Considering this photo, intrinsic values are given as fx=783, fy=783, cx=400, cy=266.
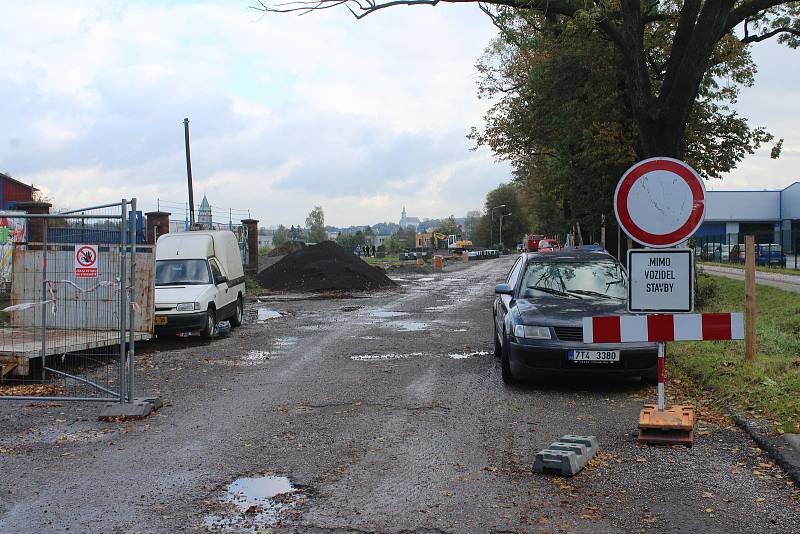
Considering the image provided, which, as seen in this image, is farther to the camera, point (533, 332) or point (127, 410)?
point (533, 332)

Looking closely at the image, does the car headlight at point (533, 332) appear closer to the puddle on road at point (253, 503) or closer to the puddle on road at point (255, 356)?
the puddle on road at point (253, 503)

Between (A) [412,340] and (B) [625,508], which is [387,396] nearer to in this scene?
(B) [625,508]

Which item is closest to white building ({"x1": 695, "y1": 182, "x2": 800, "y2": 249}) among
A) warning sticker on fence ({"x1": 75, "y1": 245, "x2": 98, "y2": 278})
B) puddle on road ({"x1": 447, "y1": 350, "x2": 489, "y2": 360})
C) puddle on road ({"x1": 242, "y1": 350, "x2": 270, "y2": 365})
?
puddle on road ({"x1": 447, "y1": 350, "x2": 489, "y2": 360})

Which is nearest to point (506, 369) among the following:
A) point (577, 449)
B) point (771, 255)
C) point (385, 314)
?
point (577, 449)

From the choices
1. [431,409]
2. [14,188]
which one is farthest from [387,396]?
[14,188]

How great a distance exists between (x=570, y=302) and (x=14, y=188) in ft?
98.9

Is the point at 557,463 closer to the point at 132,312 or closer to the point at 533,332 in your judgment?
the point at 533,332

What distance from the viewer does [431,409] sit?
8547 millimetres

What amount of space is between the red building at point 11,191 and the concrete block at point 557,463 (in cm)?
3032

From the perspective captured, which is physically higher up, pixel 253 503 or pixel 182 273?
pixel 182 273

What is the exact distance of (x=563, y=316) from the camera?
31.8ft

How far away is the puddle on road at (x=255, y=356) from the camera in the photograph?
501 inches

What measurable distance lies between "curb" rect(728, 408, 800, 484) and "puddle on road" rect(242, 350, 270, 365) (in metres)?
7.58

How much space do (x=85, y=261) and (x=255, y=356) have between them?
4.75 meters
